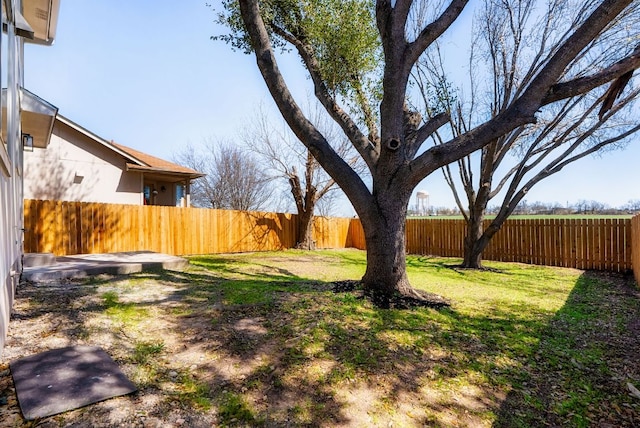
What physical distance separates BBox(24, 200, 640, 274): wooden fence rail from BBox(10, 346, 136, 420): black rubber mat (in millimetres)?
7673

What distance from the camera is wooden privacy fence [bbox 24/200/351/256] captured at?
8.77 metres

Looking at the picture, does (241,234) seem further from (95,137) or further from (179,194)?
(95,137)

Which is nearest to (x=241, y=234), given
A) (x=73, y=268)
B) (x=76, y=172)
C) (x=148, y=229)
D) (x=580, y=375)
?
(x=148, y=229)

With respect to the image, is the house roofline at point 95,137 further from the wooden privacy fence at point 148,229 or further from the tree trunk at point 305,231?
the tree trunk at point 305,231

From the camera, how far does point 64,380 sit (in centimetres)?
235

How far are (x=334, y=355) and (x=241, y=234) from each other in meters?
10.8

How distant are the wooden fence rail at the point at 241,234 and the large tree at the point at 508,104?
2229 mm

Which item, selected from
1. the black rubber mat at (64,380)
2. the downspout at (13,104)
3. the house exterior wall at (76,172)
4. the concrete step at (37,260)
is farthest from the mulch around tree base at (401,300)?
the house exterior wall at (76,172)

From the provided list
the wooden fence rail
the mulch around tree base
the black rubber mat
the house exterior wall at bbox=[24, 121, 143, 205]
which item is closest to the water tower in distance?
the wooden fence rail

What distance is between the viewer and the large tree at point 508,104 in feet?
27.6

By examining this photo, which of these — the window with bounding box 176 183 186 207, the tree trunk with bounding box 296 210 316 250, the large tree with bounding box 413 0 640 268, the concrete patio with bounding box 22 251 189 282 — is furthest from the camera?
the window with bounding box 176 183 186 207

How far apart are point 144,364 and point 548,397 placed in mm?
3282

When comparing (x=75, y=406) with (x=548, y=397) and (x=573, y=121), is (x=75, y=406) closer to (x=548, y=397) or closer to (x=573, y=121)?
(x=548, y=397)

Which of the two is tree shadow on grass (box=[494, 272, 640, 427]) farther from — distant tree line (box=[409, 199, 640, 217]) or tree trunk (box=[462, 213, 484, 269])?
distant tree line (box=[409, 199, 640, 217])
